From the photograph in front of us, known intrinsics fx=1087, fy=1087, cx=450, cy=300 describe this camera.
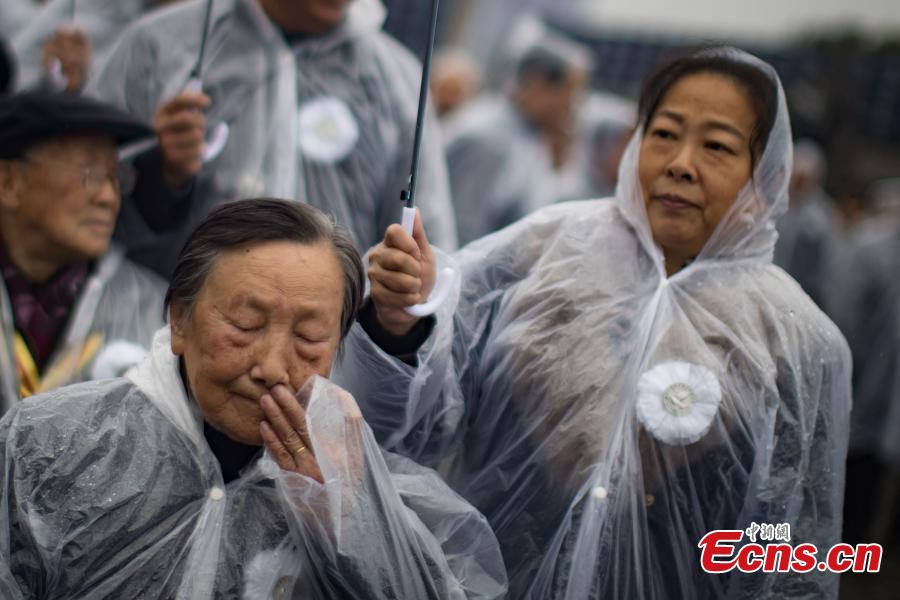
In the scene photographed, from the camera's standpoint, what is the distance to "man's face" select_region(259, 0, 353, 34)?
2.90 m

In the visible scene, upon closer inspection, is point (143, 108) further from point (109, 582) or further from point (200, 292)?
point (109, 582)

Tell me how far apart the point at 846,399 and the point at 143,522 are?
1.45 metres

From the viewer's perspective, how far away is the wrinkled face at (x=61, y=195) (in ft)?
8.74

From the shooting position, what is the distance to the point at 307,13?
2.91 m

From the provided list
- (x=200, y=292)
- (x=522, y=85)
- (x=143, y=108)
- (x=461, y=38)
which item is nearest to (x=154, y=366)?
(x=200, y=292)

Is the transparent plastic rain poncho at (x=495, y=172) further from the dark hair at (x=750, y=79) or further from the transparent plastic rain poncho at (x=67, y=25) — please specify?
the dark hair at (x=750, y=79)

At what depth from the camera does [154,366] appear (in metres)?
1.97

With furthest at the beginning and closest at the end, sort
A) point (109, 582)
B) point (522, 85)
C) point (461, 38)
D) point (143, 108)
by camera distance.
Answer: point (461, 38) < point (522, 85) < point (143, 108) < point (109, 582)

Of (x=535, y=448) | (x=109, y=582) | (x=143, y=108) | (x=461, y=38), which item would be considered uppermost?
(x=461, y=38)

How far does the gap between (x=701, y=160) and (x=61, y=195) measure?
1535mm

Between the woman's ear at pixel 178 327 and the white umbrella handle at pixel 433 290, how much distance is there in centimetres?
41
